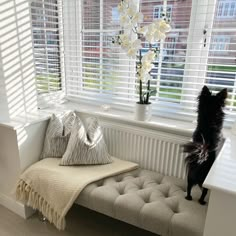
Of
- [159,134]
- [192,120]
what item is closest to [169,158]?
[159,134]

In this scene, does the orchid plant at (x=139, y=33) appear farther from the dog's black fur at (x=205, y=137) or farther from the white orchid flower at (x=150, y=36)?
the dog's black fur at (x=205, y=137)

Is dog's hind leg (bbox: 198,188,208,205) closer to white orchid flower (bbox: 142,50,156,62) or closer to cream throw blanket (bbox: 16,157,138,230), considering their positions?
cream throw blanket (bbox: 16,157,138,230)

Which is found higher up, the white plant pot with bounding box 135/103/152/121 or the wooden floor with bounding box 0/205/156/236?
the white plant pot with bounding box 135/103/152/121

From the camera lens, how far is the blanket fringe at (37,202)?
157 centimetres

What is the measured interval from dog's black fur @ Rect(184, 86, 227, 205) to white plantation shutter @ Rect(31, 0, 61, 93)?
58.8 inches

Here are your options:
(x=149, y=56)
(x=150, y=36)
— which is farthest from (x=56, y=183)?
(x=150, y=36)

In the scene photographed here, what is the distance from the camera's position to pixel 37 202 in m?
1.70

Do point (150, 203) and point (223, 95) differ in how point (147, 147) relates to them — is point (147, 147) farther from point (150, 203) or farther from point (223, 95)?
point (223, 95)

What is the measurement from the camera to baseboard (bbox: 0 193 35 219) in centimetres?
192

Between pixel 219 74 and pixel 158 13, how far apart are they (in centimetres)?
69

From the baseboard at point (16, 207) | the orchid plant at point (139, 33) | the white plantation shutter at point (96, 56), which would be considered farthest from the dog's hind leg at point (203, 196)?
the baseboard at point (16, 207)

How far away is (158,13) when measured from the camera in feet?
6.13

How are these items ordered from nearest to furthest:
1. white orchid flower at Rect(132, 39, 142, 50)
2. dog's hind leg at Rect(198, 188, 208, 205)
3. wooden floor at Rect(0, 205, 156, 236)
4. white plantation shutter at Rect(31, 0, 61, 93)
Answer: dog's hind leg at Rect(198, 188, 208, 205), white orchid flower at Rect(132, 39, 142, 50), wooden floor at Rect(0, 205, 156, 236), white plantation shutter at Rect(31, 0, 61, 93)

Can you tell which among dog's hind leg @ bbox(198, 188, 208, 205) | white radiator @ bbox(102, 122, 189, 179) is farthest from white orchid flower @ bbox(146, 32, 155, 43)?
dog's hind leg @ bbox(198, 188, 208, 205)
